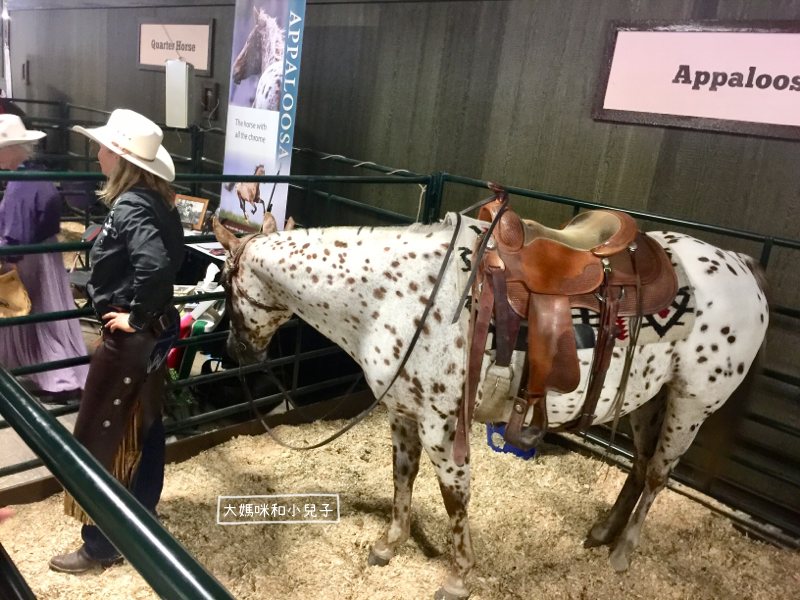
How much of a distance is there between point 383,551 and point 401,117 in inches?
109

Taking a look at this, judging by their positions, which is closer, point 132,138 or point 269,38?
point 132,138

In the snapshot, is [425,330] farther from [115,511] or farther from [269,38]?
[269,38]

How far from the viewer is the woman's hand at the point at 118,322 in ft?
5.16

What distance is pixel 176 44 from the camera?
217 inches

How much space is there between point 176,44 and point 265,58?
8.05 feet

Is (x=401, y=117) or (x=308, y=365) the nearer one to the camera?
(x=308, y=365)

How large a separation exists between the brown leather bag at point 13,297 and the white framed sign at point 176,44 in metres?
3.40

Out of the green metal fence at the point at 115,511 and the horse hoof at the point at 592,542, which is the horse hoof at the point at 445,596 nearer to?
the horse hoof at the point at 592,542

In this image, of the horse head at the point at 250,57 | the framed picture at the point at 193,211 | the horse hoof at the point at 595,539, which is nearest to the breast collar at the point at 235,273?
the horse hoof at the point at 595,539

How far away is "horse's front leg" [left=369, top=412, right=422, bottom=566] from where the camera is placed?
199 cm

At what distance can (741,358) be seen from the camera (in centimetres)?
187

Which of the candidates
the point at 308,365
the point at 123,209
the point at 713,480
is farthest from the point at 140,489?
the point at 713,480

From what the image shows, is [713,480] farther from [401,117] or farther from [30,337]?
[30,337]

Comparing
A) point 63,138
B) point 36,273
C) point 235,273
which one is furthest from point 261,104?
point 63,138
